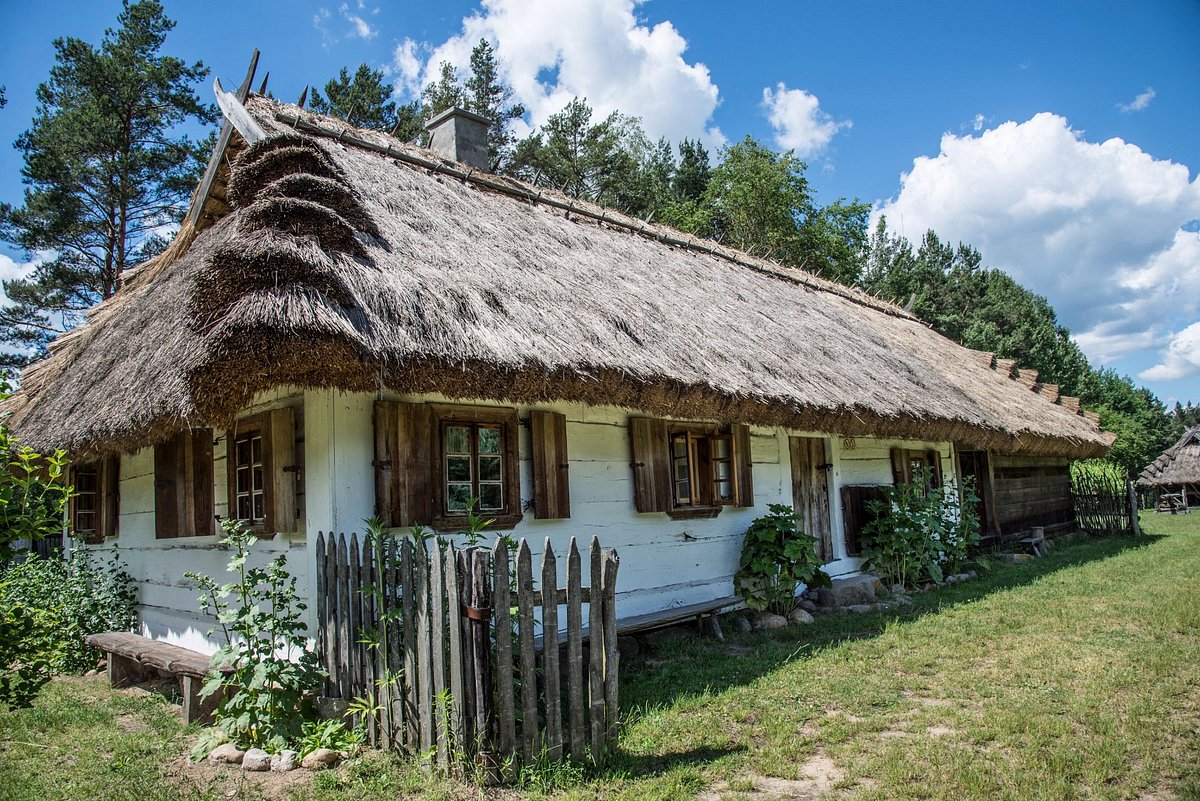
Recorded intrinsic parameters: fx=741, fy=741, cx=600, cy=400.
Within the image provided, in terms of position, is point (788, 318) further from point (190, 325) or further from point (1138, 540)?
point (1138, 540)

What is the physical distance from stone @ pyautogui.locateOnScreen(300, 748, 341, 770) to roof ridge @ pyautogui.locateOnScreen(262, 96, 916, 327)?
604 cm

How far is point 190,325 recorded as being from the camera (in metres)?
4.32

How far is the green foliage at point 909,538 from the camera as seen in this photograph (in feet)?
28.4

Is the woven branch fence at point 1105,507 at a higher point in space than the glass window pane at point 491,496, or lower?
lower

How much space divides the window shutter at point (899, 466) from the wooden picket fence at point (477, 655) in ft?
24.0

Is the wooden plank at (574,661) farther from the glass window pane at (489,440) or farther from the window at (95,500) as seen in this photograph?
the window at (95,500)

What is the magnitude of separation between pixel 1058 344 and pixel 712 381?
108 feet

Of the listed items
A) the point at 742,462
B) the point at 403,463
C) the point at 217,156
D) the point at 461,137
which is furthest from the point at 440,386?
the point at 461,137

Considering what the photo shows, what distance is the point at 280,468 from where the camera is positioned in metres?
4.91

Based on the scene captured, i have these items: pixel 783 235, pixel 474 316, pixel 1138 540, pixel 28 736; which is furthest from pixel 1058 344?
pixel 28 736

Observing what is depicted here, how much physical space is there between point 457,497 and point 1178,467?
27145 millimetres

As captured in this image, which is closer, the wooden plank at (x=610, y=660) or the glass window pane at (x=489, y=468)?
the wooden plank at (x=610, y=660)

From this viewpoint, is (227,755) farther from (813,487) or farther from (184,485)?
(813,487)

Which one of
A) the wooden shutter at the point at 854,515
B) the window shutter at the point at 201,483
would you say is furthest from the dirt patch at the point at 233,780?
the wooden shutter at the point at 854,515
